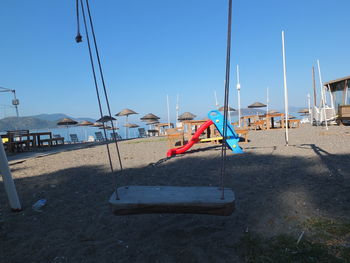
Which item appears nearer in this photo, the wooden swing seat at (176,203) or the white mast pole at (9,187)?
the wooden swing seat at (176,203)

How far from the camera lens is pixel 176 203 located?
2.04 metres

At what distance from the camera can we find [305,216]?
2.73 m

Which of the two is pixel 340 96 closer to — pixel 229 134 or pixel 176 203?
pixel 229 134

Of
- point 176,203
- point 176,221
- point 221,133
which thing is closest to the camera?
point 176,203

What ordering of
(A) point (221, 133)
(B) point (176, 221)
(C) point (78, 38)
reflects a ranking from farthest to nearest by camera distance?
(A) point (221, 133) < (C) point (78, 38) < (B) point (176, 221)

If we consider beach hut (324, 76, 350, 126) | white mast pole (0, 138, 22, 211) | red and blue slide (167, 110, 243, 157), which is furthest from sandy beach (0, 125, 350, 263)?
beach hut (324, 76, 350, 126)

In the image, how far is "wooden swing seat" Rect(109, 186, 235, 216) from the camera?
2.01 meters

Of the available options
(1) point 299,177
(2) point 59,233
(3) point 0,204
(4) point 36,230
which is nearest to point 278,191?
(1) point 299,177

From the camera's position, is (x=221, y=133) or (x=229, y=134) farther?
(x=221, y=133)

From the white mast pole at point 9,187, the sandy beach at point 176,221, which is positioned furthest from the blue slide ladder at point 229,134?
the white mast pole at point 9,187

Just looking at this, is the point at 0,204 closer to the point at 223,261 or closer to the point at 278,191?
the point at 223,261

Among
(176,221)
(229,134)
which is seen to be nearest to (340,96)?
(229,134)

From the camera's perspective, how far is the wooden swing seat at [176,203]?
2.01 metres

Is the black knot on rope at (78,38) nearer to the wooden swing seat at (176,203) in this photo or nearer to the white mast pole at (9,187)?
the white mast pole at (9,187)
